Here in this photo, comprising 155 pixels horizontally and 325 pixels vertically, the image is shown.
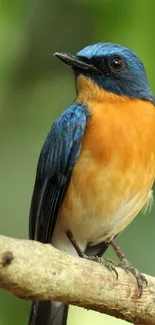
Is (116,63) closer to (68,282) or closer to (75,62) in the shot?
(75,62)

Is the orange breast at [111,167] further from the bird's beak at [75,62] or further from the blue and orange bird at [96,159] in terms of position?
the bird's beak at [75,62]

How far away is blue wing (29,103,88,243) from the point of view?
5551 mm

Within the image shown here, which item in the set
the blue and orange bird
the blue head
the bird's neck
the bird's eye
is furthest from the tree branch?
the bird's eye

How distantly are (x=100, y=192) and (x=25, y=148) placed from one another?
118 centimetres

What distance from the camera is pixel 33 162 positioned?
639cm

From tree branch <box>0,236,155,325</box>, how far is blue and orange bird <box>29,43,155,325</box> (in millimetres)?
528

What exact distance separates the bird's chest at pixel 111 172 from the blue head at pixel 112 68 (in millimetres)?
252

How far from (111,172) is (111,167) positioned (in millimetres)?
29

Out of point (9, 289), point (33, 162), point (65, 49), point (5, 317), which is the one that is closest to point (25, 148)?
point (33, 162)

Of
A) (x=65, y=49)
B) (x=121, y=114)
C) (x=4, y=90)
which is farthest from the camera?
(x=65, y=49)

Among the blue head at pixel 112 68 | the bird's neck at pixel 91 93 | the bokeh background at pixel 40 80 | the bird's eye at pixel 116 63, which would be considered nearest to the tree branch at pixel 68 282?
the bokeh background at pixel 40 80

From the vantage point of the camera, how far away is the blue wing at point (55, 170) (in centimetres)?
555

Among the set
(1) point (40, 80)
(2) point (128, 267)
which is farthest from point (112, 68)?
(2) point (128, 267)

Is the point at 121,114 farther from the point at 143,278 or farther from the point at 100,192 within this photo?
the point at 143,278
